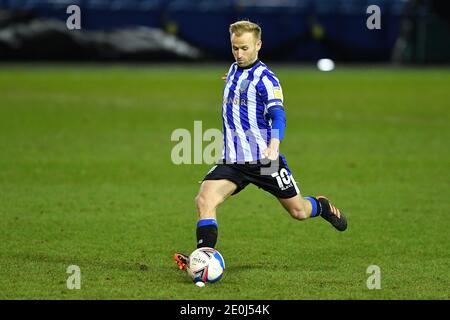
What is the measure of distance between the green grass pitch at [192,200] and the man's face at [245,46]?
187cm

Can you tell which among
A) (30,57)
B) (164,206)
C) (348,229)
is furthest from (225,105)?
(30,57)

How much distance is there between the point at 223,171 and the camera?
9.27 meters

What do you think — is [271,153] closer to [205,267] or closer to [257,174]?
[257,174]

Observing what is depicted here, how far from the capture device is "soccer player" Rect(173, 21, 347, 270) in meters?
9.05

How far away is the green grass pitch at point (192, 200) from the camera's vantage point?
352 inches

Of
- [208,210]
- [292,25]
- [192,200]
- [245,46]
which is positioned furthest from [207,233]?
[292,25]

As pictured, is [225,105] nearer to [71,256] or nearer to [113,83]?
[71,256]

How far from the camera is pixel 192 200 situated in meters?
13.5

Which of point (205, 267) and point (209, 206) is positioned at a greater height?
point (209, 206)

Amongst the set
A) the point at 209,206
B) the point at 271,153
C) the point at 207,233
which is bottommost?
the point at 207,233

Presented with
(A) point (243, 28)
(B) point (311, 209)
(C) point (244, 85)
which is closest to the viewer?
(A) point (243, 28)

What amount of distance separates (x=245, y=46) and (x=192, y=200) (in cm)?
472

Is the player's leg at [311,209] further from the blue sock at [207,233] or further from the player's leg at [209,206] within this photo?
the blue sock at [207,233]

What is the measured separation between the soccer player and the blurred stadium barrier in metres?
29.1
